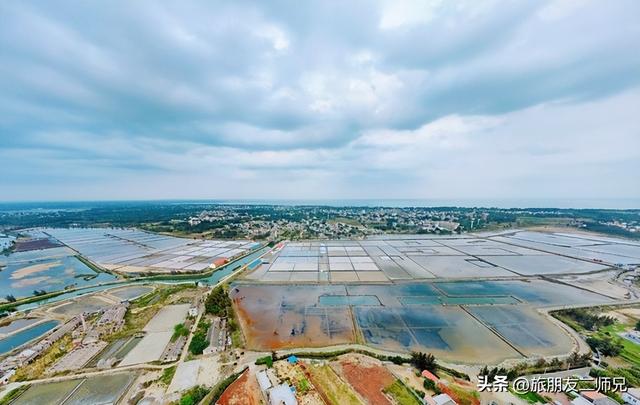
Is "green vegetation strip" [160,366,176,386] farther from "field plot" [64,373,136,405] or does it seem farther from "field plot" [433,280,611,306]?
"field plot" [433,280,611,306]

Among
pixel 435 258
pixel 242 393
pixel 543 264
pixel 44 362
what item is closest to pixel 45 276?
pixel 44 362

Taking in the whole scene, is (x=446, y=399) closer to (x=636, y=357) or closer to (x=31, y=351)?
(x=636, y=357)

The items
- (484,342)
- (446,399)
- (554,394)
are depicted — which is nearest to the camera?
(446,399)

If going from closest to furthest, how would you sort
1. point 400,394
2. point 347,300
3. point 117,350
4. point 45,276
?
point 400,394
point 117,350
point 347,300
point 45,276

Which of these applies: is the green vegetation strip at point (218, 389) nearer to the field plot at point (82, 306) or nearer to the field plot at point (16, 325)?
the field plot at point (82, 306)

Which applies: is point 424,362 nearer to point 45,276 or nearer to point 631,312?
point 631,312

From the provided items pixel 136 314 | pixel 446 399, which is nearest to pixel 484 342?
pixel 446 399
